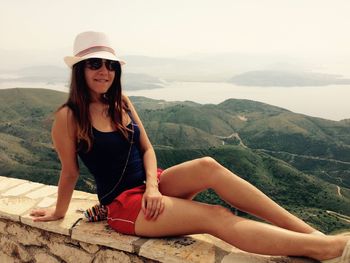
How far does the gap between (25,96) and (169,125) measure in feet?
184

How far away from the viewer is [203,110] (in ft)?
464

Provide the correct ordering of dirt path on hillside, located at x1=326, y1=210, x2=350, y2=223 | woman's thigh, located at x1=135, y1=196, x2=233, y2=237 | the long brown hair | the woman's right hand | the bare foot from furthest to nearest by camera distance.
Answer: dirt path on hillside, located at x1=326, y1=210, x2=350, y2=223 < the woman's right hand < the long brown hair < woman's thigh, located at x1=135, y1=196, x2=233, y2=237 < the bare foot

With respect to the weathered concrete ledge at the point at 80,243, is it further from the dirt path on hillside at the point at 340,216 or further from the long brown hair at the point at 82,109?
the dirt path on hillside at the point at 340,216

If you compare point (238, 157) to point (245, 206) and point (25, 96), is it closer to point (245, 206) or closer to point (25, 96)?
point (245, 206)

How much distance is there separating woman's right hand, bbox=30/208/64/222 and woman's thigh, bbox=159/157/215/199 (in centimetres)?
99

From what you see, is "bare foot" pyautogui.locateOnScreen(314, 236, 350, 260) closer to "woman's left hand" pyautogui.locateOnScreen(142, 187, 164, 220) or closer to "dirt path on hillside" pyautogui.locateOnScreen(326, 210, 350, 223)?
"woman's left hand" pyautogui.locateOnScreen(142, 187, 164, 220)

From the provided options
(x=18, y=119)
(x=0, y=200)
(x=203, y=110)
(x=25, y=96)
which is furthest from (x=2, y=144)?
(x=0, y=200)

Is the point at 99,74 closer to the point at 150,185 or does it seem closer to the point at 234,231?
the point at 150,185

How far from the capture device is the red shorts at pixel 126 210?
104 inches

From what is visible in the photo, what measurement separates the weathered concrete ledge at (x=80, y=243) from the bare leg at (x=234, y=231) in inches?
4.7

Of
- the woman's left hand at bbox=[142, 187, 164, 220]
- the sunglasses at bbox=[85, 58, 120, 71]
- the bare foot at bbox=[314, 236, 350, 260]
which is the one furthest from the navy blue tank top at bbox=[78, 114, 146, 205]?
the bare foot at bbox=[314, 236, 350, 260]

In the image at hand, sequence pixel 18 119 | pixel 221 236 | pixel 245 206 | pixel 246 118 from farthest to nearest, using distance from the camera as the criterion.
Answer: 1. pixel 246 118
2. pixel 18 119
3. pixel 245 206
4. pixel 221 236

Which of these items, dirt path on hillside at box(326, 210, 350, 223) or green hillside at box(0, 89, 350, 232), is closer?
dirt path on hillside at box(326, 210, 350, 223)

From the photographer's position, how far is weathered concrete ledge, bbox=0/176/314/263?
246 cm
